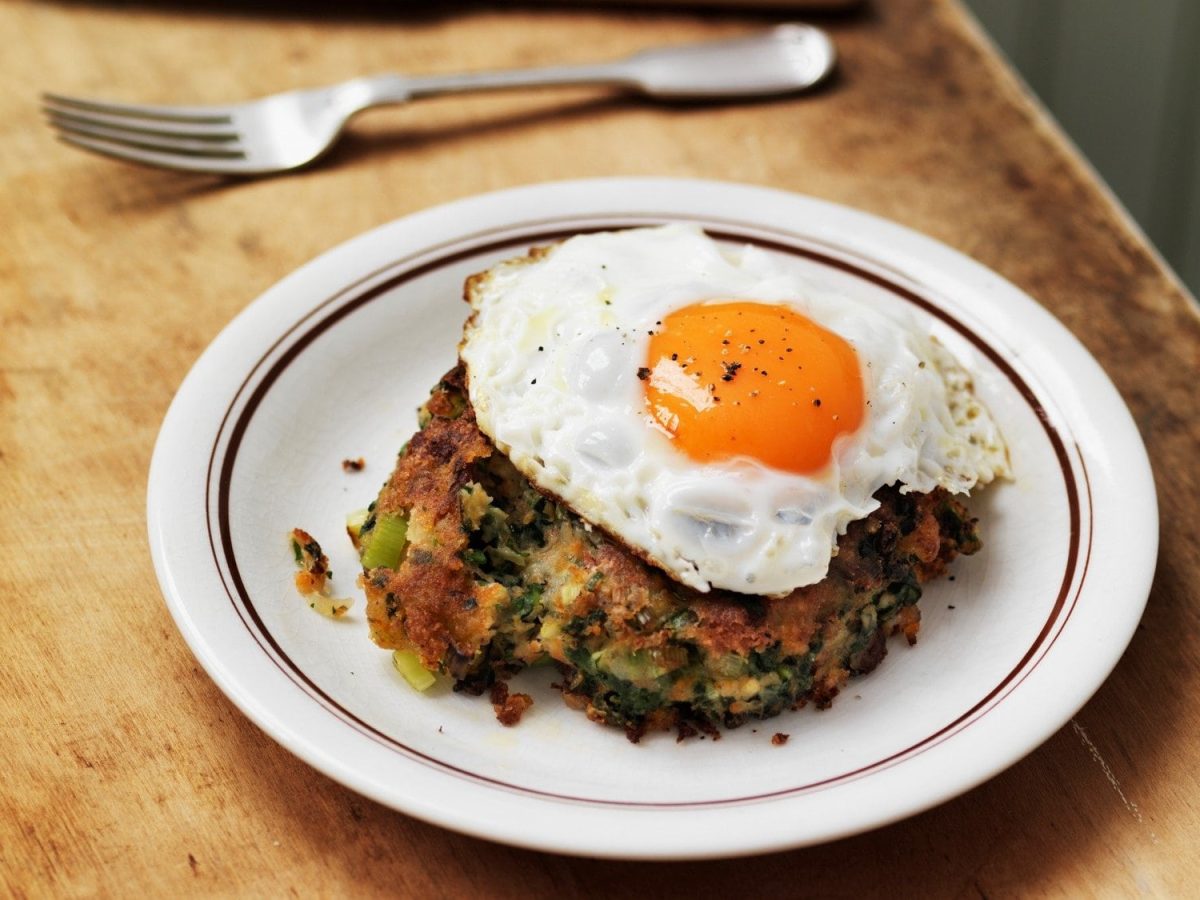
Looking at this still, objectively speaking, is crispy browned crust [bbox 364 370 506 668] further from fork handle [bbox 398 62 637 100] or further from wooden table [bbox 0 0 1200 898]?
fork handle [bbox 398 62 637 100]

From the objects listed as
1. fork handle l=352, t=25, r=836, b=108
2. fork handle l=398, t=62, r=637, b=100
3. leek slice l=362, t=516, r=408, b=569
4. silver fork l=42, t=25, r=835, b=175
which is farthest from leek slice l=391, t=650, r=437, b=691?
fork handle l=352, t=25, r=836, b=108

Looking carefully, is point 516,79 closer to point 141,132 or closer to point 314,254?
point 314,254

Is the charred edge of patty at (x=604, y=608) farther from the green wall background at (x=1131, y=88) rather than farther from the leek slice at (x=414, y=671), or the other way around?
the green wall background at (x=1131, y=88)

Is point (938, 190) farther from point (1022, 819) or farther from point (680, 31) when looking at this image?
point (1022, 819)

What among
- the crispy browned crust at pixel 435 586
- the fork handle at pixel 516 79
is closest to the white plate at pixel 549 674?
the crispy browned crust at pixel 435 586

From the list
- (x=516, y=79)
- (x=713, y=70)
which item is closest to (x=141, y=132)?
(x=516, y=79)

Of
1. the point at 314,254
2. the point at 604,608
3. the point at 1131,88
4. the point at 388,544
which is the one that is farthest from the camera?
the point at 1131,88

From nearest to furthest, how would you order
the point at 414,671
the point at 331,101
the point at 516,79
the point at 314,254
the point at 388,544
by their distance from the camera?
the point at 414,671 → the point at 388,544 → the point at 314,254 → the point at 331,101 → the point at 516,79
